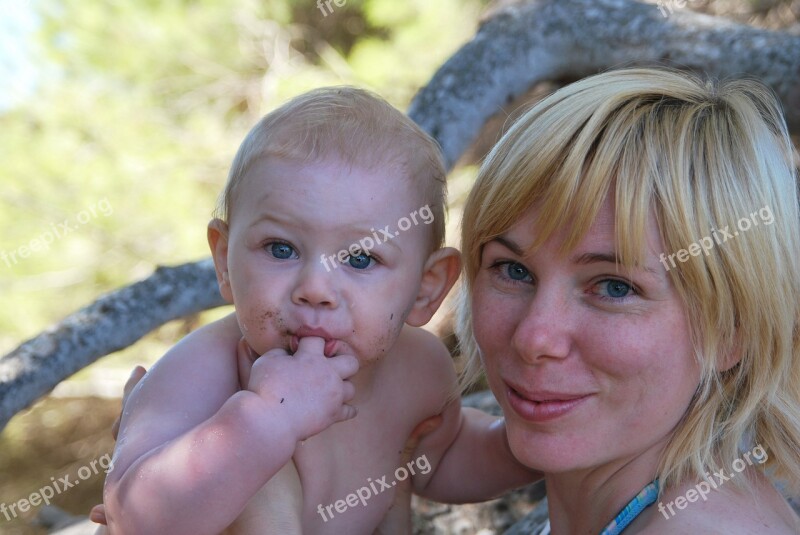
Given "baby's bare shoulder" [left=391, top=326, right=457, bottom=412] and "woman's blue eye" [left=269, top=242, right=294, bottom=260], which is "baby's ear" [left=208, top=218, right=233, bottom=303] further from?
"baby's bare shoulder" [left=391, top=326, right=457, bottom=412]

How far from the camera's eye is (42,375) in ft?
7.25

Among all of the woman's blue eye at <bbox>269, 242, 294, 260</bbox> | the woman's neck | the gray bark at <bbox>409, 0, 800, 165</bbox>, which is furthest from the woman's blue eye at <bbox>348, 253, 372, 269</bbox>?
the gray bark at <bbox>409, 0, 800, 165</bbox>

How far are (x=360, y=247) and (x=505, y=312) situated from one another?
1.00ft

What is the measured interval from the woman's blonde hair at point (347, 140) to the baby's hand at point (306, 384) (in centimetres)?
36

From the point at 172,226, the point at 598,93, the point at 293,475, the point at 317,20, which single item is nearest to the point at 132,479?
the point at 293,475

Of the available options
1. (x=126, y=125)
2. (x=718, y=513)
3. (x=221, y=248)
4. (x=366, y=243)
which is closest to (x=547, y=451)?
(x=718, y=513)

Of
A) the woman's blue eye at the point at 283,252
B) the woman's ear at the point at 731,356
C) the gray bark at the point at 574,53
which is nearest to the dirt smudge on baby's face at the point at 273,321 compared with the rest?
the woman's blue eye at the point at 283,252

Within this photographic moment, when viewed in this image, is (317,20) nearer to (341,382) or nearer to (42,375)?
(42,375)

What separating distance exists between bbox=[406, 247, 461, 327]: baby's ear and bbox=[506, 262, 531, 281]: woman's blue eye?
206 mm

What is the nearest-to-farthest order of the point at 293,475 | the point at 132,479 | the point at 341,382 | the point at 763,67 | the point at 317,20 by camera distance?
the point at 132,479, the point at 341,382, the point at 293,475, the point at 763,67, the point at 317,20

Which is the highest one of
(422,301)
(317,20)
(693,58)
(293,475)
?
(317,20)

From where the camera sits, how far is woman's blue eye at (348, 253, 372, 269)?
1583 millimetres

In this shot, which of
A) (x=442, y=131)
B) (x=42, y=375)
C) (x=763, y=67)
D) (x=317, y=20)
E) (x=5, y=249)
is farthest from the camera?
(x=317, y=20)

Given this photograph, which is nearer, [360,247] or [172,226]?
[360,247]
